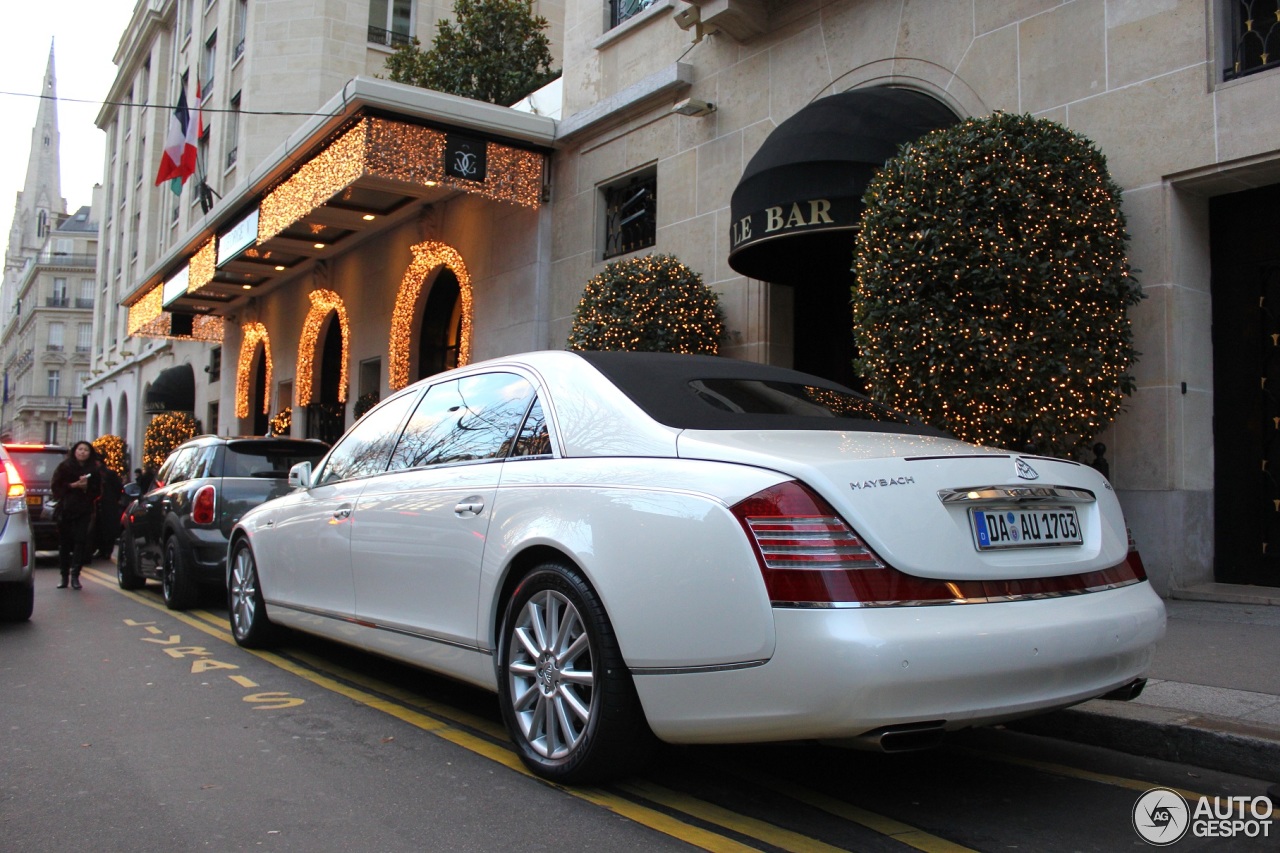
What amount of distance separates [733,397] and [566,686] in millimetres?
1297

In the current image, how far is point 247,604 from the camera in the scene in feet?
22.1

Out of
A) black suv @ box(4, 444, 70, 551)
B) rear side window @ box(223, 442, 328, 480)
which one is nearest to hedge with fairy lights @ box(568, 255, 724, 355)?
rear side window @ box(223, 442, 328, 480)

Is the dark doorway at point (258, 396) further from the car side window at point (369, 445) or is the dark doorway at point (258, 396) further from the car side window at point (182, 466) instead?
the car side window at point (369, 445)

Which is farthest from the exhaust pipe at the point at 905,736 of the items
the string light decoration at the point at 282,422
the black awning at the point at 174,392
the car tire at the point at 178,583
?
the black awning at the point at 174,392

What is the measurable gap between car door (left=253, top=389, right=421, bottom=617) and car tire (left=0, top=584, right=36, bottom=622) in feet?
10.0

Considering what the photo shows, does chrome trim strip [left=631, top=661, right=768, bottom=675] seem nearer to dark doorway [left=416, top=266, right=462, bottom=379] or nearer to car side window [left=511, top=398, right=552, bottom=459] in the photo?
car side window [left=511, top=398, right=552, bottom=459]

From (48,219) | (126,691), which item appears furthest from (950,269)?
(48,219)

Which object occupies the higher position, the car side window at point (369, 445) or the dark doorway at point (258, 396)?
the dark doorway at point (258, 396)

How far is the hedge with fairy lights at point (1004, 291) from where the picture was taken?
22.9 ft

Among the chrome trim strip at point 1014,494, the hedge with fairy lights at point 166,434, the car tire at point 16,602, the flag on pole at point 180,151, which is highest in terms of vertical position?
the flag on pole at point 180,151

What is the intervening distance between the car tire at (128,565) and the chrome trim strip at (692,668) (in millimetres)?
8776

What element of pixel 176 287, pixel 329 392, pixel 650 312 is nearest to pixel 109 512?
pixel 650 312

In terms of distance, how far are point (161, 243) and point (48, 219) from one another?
77.7 m

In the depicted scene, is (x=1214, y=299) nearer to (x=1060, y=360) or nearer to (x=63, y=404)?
(x=1060, y=360)
